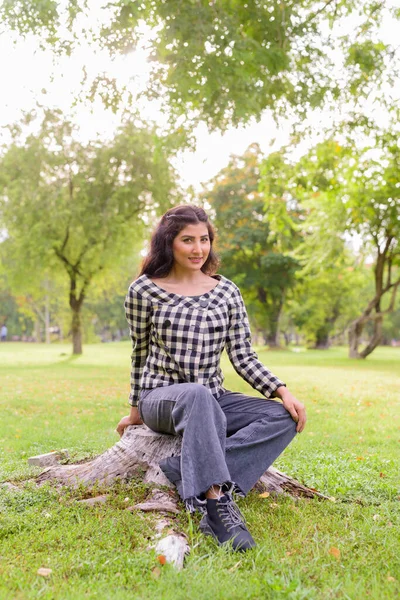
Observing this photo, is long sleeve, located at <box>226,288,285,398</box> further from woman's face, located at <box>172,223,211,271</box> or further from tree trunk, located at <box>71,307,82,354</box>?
tree trunk, located at <box>71,307,82,354</box>

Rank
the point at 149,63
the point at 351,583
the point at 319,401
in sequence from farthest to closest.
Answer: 1. the point at 319,401
2. the point at 149,63
3. the point at 351,583

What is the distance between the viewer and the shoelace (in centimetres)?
350

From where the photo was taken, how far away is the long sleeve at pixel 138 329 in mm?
4387

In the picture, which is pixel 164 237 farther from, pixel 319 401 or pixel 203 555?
pixel 319 401

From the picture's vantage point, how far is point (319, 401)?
38.7 feet

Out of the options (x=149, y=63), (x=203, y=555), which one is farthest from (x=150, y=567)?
(x=149, y=63)

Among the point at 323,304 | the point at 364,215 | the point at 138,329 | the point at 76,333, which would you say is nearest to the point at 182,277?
the point at 138,329

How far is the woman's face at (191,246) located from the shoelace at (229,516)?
1739mm

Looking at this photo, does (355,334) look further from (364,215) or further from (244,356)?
(244,356)

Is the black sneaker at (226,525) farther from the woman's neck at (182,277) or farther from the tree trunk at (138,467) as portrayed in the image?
the woman's neck at (182,277)

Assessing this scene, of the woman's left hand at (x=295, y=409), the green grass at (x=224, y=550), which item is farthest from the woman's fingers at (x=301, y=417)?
the green grass at (x=224, y=550)

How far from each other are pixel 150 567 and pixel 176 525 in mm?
527

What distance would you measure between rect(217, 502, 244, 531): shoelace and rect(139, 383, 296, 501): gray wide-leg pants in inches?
5.3

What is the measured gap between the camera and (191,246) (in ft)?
14.6
